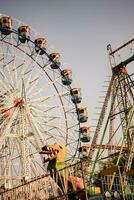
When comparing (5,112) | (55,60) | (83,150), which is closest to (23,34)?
(55,60)

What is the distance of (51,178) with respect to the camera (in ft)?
35.4

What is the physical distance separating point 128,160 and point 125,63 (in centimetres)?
493

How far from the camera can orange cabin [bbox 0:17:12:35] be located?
23.0 metres

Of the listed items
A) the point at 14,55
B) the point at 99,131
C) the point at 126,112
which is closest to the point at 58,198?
the point at 126,112

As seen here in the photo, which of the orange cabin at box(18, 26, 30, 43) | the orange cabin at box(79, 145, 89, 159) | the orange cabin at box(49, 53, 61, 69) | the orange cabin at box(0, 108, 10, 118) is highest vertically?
the orange cabin at box(18, 26, 30, 43)

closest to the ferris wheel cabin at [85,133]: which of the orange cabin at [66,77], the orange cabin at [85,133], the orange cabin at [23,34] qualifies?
the orange cabin at [85,133]

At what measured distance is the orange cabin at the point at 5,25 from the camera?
22955 millimetres

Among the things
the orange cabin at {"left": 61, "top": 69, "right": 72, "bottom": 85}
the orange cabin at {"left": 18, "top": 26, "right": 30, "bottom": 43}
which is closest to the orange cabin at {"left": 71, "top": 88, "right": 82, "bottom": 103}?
the orange cabin at {"left": 61, "top": 69, "right": 72, "bottom": 85}

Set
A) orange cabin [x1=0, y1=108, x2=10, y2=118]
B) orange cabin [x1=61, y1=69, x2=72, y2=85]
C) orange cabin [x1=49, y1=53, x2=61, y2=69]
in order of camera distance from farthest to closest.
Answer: orange cabin [x1=61, y1=69, x2=72, y2=85]
orange cabin [x1=49, y1=53, x2=61, y2=69]
orange cabin [x1=0, y1=108, x2=10, y2=118]

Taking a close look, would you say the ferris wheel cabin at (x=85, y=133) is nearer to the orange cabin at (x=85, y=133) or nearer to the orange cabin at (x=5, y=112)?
the orange cabin at (x=85, y=133)

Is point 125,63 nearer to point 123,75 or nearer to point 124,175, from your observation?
point 123,75

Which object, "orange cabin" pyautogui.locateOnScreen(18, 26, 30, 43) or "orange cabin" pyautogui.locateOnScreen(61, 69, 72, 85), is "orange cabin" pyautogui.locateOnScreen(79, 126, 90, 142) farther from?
"orange cabin" pyautogui.locateOnScreen(18, 26, 30, 43)

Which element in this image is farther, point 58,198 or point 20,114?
point 20,114

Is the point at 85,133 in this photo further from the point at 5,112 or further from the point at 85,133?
the point at 5,112
